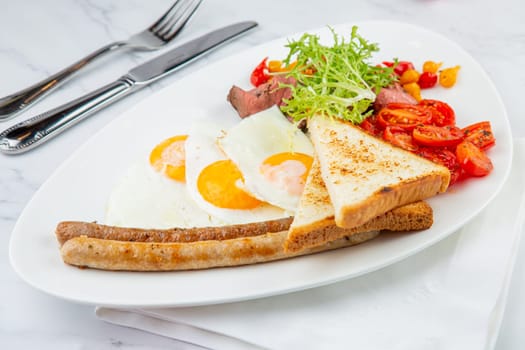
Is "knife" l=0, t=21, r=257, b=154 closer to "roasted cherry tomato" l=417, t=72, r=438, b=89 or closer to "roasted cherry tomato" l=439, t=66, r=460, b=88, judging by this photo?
"roasted cherry tomato" l=417, t=72, r=438, b=89

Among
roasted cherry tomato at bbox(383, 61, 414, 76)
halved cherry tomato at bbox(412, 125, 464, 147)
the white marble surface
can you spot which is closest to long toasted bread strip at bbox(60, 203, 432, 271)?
the white marble surface

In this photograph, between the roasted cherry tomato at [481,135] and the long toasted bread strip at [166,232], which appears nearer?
the long toasted bread strip at [166,232]

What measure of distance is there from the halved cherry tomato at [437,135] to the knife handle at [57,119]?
266cm

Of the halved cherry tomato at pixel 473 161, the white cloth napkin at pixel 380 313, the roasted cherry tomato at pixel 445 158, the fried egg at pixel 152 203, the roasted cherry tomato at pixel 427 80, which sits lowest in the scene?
the white cloth napkin at pixel 380 313

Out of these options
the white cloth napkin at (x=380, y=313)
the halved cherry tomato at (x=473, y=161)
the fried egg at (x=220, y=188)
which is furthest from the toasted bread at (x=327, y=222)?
the halved cherry tomato at (x=473, y=161)

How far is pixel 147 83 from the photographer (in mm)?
6062

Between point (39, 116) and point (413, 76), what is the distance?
120 inches

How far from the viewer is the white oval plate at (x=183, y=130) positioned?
3.64 m

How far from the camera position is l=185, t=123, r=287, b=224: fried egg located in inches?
169

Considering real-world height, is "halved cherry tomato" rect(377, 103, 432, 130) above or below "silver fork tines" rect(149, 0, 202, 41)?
below

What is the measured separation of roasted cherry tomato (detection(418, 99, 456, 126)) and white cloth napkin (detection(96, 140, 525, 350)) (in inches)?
43.1

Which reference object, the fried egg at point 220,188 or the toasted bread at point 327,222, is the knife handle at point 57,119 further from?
the toasted bread at point 327,222

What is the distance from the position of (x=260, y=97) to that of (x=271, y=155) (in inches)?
30.3

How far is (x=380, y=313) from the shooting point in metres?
3.71
